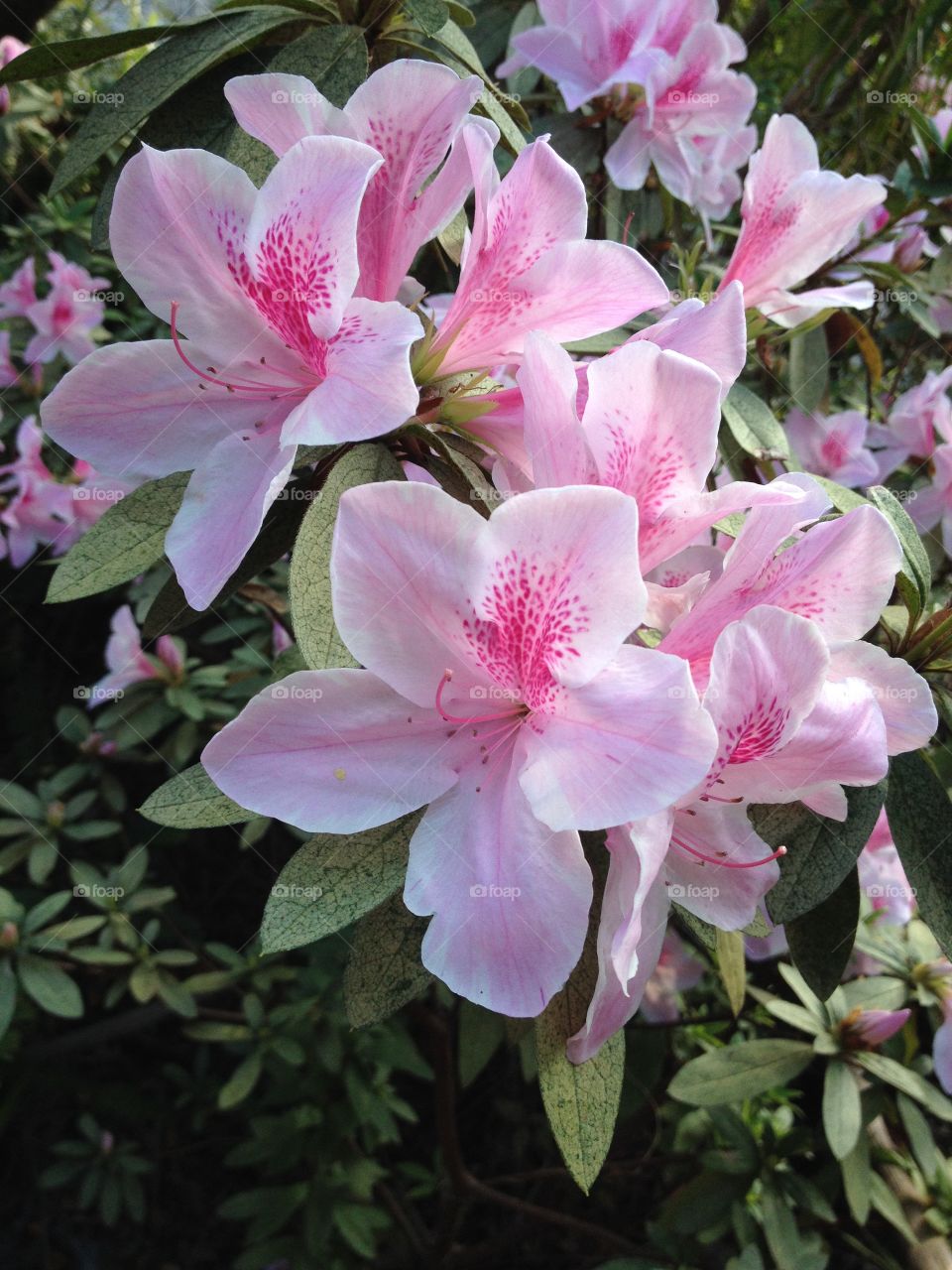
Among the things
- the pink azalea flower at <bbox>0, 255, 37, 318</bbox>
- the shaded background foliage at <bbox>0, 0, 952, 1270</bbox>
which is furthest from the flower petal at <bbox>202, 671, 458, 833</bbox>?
the pink azalea flower at <bbox>0, 255, 37, 318</bbox>

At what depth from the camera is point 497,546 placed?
0.60 metres

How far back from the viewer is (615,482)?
66cm

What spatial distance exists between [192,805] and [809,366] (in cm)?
116

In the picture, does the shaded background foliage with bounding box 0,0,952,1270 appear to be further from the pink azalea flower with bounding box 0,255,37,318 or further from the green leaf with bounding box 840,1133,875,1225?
the pink azalea flower with bounding box 0,255,37,318

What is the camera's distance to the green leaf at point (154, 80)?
2.79 feet

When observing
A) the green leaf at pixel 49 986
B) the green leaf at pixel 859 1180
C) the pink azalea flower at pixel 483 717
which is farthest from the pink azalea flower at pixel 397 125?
the green leaf at pixel 859 1180

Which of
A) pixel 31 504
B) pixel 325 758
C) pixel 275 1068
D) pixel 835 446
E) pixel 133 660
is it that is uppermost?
pixel 325 758

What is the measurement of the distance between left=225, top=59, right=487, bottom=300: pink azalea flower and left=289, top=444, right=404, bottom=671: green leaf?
0.52ft

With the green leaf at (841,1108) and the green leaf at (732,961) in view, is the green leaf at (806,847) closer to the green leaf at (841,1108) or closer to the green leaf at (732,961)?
the green leaf at (732,961)

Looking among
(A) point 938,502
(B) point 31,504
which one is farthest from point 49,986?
(A) point 938,502

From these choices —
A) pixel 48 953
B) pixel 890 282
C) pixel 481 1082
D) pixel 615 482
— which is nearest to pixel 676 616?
pixel 615 482

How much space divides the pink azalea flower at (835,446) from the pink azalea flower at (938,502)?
0.09 meters

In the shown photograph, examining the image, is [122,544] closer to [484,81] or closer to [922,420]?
[484,81]

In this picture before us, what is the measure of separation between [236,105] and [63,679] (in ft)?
6.86
